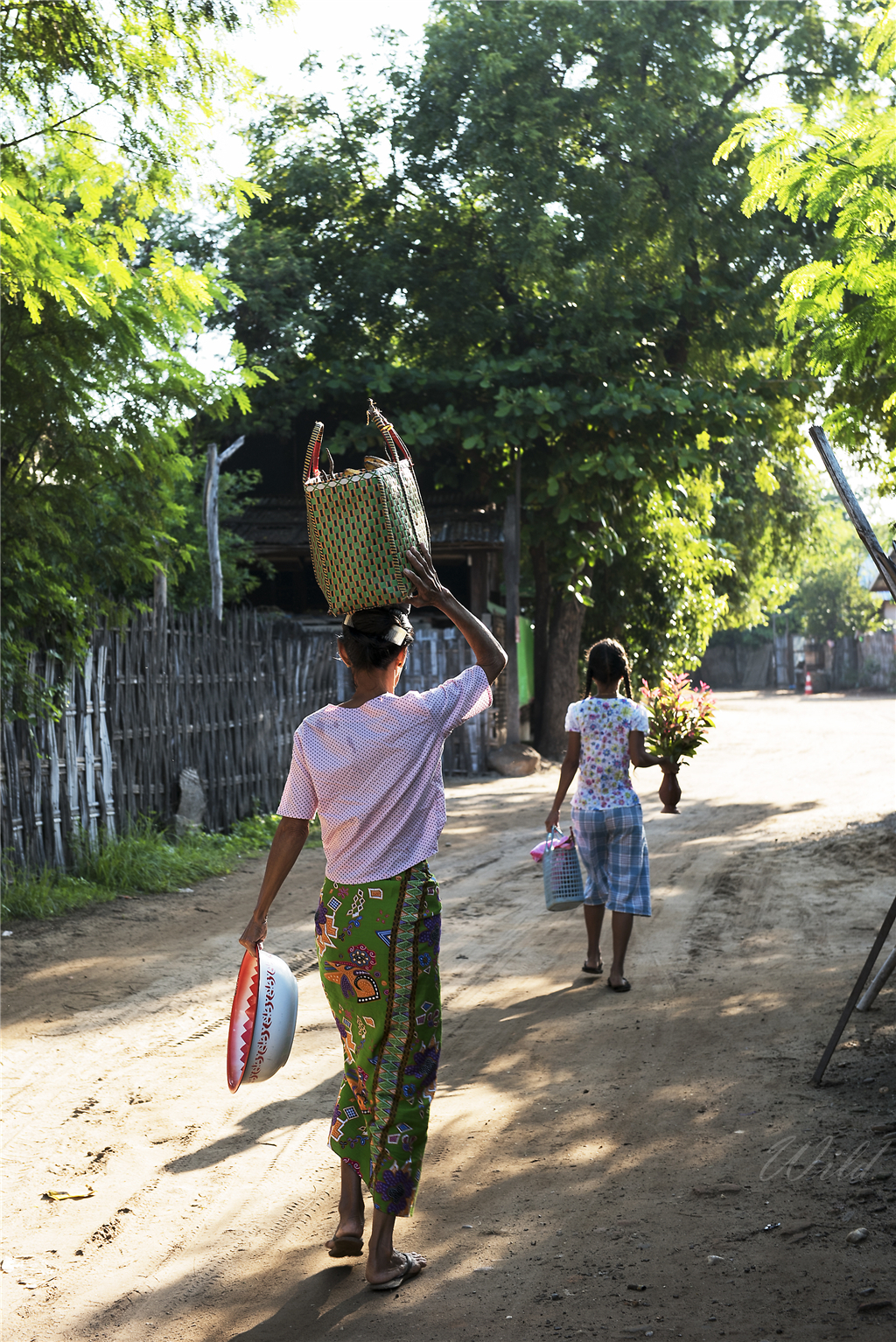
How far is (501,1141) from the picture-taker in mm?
4371

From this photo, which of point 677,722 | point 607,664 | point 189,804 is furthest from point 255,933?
point 189,804

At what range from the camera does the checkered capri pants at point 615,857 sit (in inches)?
245

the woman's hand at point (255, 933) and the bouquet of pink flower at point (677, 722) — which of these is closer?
the woman's hand at point (255, 933)

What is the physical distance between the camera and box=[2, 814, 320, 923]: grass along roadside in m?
8.20

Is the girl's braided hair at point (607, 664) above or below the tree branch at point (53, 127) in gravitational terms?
below

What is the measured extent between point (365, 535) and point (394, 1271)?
6.98 ft

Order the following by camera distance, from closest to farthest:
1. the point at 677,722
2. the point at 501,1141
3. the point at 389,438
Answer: the point at 389,438, the point at 501,1141, the point at 677,722

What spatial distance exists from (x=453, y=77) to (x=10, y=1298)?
16801 mm

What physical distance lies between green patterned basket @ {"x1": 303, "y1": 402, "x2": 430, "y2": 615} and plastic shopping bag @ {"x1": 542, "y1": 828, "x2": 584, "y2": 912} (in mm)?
3360

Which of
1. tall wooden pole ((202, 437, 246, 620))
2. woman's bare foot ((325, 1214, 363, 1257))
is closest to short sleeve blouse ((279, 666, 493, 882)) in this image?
woman's bare foot ((325, 1214, 363, 1257))

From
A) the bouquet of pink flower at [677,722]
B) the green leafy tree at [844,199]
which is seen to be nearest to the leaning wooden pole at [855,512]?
the green leafy tree at [844,199]

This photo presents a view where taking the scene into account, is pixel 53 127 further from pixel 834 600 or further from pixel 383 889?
pixel 834 600

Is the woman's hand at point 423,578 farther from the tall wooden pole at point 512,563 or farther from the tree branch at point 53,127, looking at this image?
the tall wooden pole at point 512,563

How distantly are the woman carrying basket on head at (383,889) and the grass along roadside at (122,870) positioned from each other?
5.30m
